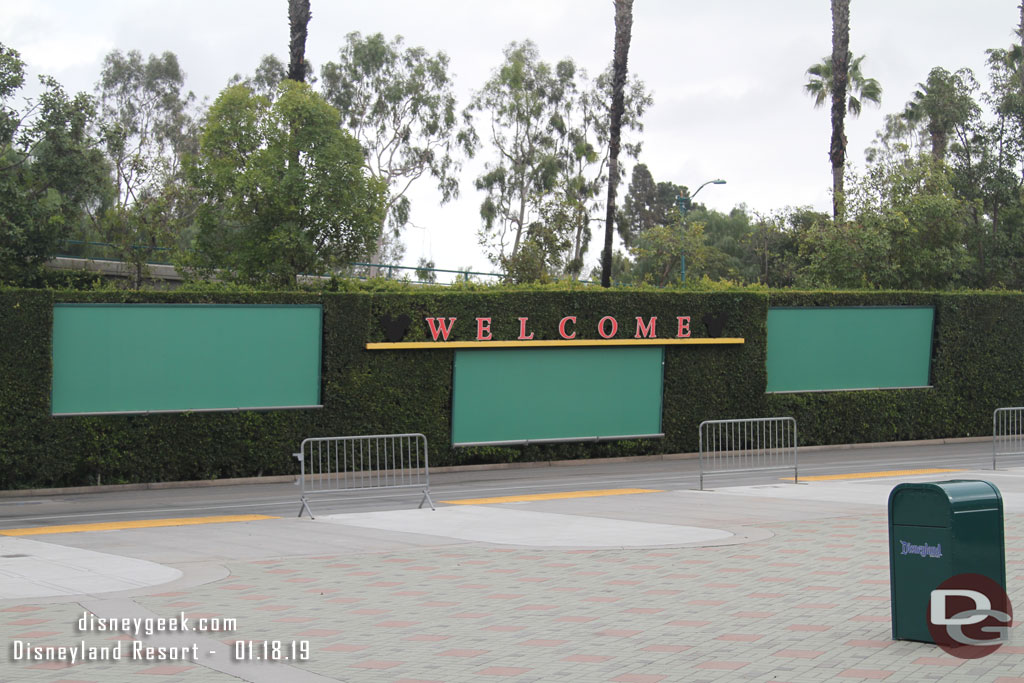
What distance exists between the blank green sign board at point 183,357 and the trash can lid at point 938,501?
1504 centimetres

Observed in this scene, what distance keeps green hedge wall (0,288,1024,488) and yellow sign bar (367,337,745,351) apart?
8.6 inches

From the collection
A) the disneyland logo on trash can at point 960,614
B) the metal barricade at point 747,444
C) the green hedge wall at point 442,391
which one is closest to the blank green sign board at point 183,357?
the green hedge wall at point 442,391

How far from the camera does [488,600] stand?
350 inches

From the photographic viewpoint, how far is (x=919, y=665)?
662cm

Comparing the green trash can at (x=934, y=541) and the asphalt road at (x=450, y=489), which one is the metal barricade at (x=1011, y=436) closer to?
the asphalt road at (x=450, y=489)

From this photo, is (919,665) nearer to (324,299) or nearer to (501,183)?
(324,299)

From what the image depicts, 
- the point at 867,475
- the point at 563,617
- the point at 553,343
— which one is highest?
the point at 553,343

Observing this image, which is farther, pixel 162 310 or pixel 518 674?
pixel 162 310

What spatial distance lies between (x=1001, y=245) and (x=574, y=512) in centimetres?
3262

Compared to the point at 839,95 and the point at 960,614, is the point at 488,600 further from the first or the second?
the point at 839,95

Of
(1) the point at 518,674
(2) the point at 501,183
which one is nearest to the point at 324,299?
(1) the point at 518,674

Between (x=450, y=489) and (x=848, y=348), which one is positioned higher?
(x=848, y=348)

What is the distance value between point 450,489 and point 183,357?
5.49 m

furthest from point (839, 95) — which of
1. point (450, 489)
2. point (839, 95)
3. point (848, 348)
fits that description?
point (450, 489)
